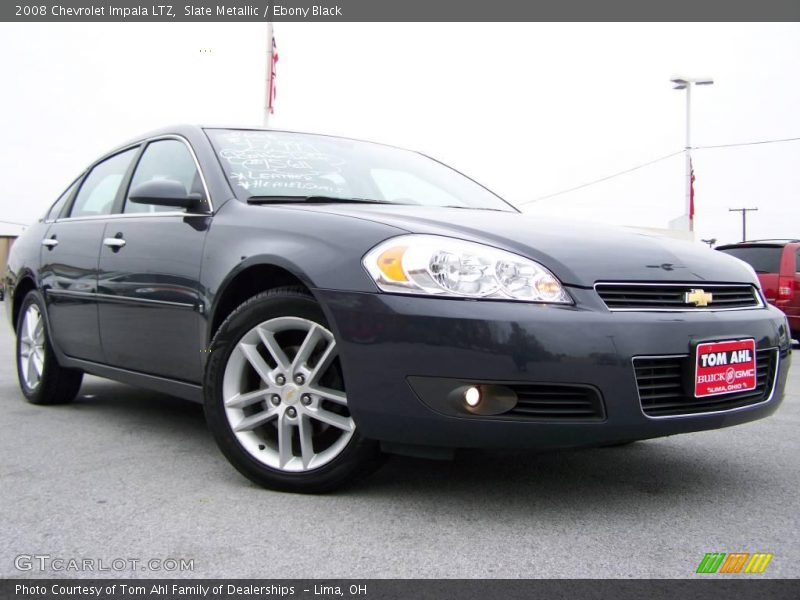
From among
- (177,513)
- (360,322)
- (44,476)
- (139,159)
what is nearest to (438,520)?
(360,322)

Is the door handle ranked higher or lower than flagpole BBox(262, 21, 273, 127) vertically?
lower

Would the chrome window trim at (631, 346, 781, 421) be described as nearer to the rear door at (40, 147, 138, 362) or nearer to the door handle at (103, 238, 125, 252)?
the door handle at (103, 238, 125, 252)

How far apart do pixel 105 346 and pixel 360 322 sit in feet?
6.42

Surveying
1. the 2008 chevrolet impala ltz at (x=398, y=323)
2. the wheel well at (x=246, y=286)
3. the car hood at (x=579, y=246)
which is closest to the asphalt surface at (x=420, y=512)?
the 2008 chevrolet impala ltz at (x=398, y=323)

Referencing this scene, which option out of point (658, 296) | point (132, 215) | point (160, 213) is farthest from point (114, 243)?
point (658, 296)

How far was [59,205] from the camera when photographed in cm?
522

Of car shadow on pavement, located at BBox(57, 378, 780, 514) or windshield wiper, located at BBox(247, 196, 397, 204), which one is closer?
car shadow on pavement, located at BBox(57, 378, 780, 514)

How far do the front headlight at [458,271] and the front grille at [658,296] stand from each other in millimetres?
168

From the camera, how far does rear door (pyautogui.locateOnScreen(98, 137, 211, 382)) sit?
3.43 meters

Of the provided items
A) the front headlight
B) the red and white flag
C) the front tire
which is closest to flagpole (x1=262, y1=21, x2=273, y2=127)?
the red and white flag

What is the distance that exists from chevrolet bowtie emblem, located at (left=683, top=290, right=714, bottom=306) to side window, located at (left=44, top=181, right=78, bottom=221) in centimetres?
377
